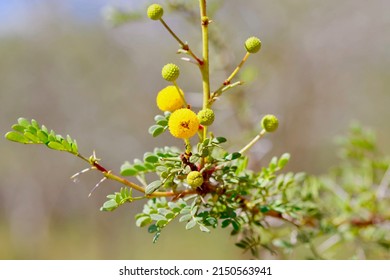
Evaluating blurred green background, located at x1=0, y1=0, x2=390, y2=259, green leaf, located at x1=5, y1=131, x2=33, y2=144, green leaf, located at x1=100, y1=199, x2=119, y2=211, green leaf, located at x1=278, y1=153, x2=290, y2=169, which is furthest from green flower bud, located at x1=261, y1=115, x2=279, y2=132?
blurred green background, located at x1=0, y1=0, x2=390, y2=259

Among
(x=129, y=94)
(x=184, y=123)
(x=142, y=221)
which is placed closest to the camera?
(x=184, y=123)

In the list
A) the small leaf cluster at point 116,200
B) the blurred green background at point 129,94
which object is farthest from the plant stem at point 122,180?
the blurred green background at point 129,94

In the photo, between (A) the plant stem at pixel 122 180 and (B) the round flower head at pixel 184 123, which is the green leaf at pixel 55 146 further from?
(B) the round flower head at pixel 184 123

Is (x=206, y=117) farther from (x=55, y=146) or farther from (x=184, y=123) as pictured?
(x=55, y=146)

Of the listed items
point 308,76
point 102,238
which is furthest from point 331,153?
point 102,238

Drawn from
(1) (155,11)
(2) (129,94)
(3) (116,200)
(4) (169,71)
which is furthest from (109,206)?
(2) (129,94)

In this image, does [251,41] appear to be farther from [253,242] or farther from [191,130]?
[253,242]
